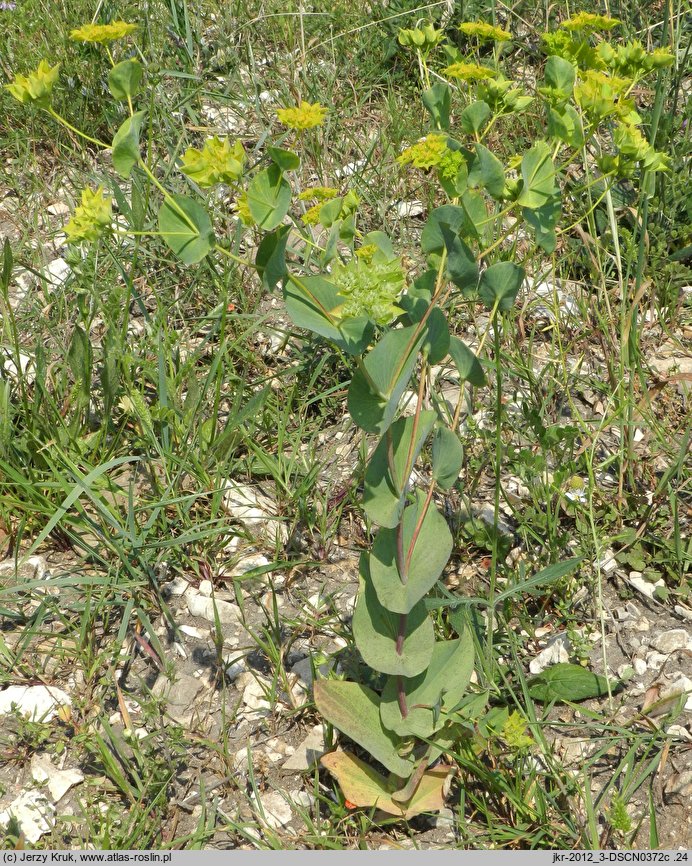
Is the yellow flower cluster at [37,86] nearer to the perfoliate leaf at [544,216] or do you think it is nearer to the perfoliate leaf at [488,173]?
the perfoliate leaf at [488,173]

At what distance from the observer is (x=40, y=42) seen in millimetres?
3436

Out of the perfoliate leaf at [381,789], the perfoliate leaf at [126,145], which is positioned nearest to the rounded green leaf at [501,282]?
the perfoliate leaf at [126,145]

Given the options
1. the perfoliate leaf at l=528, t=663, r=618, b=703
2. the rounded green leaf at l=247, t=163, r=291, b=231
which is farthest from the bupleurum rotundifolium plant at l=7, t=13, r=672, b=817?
the perfoliate leaf at l=528, t=663, r=618, b=703

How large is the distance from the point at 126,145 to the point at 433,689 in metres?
1.18

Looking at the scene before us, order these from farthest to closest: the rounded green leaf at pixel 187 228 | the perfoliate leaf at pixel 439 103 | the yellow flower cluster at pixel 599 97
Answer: the perfoliate leaf at pixel 439 103
the yellow flower cluster at pixel 599 97
the rounded green leaf at pixel 187 228

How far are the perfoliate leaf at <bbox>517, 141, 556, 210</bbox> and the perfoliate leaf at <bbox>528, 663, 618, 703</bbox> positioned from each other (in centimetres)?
106

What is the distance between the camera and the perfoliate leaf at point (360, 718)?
1639 mm

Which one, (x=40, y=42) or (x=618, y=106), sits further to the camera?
(x=40, y=42)

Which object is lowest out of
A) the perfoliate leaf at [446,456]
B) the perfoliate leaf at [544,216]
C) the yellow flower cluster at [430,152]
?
the perfoliate leaf at [446,456]

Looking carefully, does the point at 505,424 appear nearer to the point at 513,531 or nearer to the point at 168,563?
the point at 513,531

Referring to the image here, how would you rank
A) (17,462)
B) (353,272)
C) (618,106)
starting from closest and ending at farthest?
1. (353,272)
2. (618,106)
3. (17,462)

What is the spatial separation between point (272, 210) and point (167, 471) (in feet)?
3.57

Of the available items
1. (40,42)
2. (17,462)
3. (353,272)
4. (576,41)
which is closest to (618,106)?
(576,41)

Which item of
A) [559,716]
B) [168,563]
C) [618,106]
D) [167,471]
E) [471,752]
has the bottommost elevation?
[559,716]
